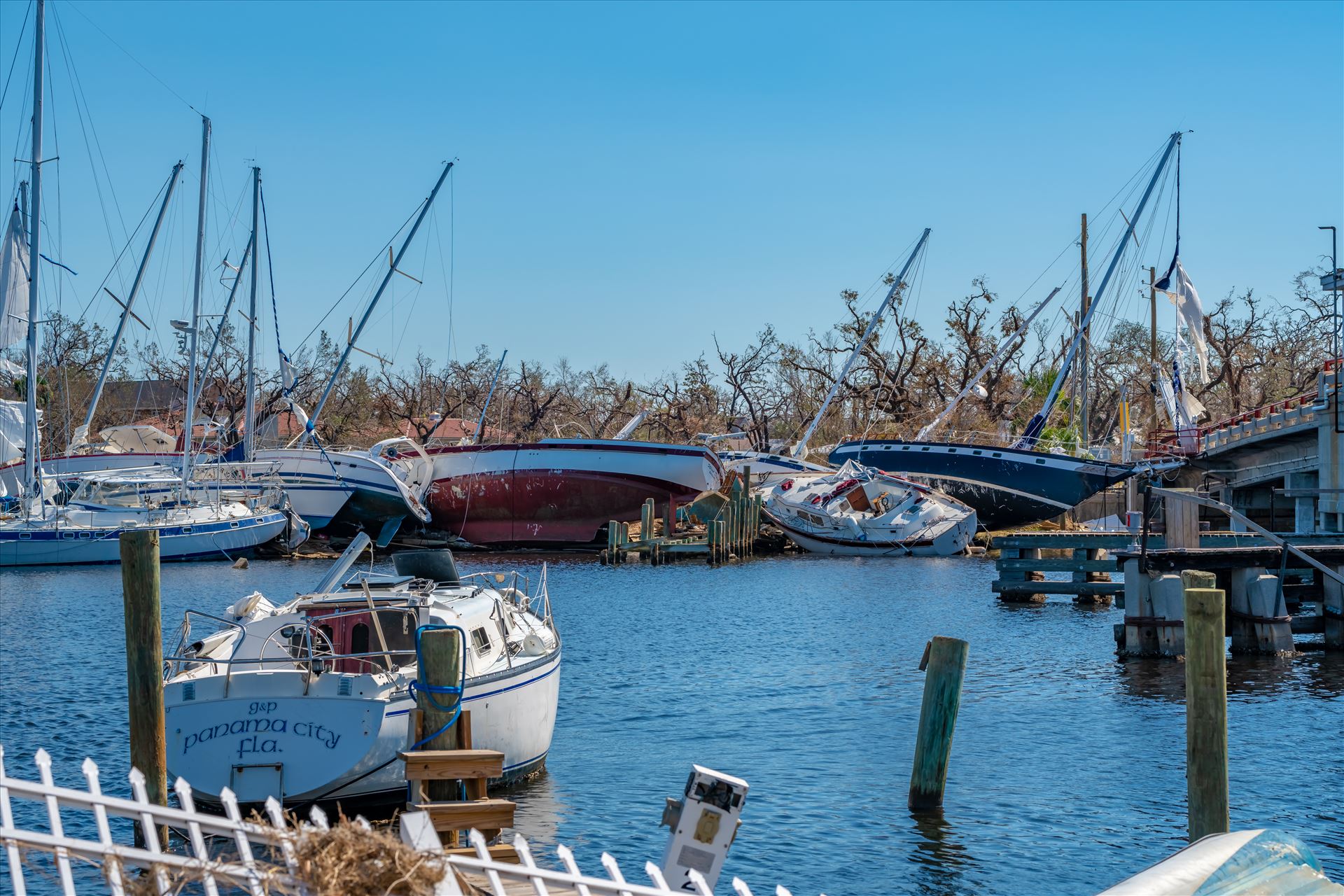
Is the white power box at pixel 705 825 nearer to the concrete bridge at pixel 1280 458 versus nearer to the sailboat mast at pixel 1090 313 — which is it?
the concrete bridge at pixel 1280 458

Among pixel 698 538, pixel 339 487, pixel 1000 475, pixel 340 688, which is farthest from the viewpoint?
pixel 1000 475

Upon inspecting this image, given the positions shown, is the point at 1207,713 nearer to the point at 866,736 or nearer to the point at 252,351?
the point at 866,736

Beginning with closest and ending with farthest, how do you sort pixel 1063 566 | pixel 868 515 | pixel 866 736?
pixel 866 736
pixel 1063 566
pixel 868 515

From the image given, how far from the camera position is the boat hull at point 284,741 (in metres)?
12.9

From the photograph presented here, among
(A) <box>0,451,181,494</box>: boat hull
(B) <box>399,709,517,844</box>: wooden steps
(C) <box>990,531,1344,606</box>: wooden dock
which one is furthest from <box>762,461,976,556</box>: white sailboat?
(B) <box>399,709,517,844</box>: wooden steps

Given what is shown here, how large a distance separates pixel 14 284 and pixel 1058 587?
3672 centimetres

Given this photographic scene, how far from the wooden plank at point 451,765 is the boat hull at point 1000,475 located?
45.7 meters

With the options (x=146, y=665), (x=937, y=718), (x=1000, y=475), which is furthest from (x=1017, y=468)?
(x=146, y=665)

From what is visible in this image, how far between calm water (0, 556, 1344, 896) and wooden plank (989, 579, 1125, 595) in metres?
0.62

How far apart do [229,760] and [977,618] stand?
915 inches

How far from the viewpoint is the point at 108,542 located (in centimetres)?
4850

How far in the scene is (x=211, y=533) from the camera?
50031mm

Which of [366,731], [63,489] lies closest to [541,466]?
[63,489]

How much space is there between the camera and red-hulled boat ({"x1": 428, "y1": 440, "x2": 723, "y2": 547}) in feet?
186
